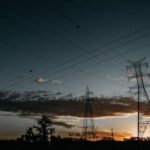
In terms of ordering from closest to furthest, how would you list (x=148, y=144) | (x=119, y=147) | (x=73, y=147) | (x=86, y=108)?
(x=86, y=108) → (x=73, y=147) → (x=119, y=147) → (x=148, y=144)

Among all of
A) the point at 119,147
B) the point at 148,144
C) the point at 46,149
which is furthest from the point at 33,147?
the point at 148,144

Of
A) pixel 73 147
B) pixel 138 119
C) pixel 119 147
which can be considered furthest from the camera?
pixel 119 147

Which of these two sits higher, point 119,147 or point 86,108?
point 86,108

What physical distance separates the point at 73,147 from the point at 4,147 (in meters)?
17.7

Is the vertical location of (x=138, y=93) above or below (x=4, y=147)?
above

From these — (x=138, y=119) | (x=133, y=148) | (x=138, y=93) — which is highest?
(x=138, y=93)

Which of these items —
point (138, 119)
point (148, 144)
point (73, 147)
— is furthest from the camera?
point (148, 144)

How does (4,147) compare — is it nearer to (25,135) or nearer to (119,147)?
(119,147)

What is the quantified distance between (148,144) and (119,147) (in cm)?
1199

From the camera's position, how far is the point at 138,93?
53000 millimetres

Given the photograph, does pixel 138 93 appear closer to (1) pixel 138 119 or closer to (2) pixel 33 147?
(1) pixel 138 119

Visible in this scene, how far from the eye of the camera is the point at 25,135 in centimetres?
12706

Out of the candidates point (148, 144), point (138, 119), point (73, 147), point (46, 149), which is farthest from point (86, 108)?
point (148, 144)

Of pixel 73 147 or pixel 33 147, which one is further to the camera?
pixel 73 147
